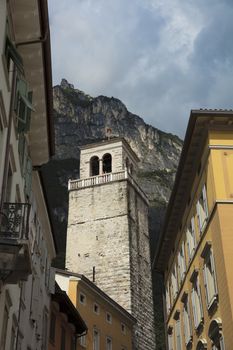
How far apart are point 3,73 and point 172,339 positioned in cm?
1791

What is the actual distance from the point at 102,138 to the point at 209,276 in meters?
85.1

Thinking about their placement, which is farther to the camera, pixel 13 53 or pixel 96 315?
pixel 96 315

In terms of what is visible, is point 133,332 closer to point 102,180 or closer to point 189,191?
point 102,180

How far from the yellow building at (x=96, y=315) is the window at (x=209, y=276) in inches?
617

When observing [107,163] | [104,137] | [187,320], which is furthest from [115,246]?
[104,137]

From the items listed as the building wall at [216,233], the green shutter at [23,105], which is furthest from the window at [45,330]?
the green shutter at [23,105]

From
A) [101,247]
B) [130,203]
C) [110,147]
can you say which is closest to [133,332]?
[101,247]

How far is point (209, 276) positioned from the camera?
54.2 feet

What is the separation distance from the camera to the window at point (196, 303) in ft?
58.5

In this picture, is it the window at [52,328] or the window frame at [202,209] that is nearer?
the window frame at [202,209]

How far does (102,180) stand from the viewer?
169 ft

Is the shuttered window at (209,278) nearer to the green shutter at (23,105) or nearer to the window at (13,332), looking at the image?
the window at (13,332)

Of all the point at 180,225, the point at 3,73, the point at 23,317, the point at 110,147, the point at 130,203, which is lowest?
the point at 23,317

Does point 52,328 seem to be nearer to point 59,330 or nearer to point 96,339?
point 59,330
